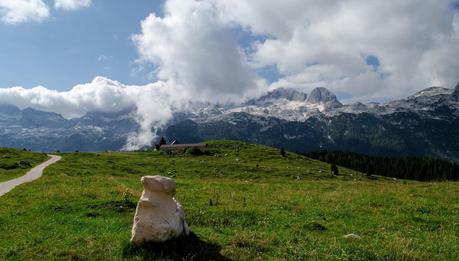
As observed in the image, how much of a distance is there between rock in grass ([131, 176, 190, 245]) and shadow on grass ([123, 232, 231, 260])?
10.1 inches

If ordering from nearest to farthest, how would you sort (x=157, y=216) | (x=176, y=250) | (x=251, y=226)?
(x=176, y=250) → (x=157, y=216) → (x=251, y=226)

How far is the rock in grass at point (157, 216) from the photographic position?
1584 cm

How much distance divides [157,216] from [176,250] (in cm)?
160

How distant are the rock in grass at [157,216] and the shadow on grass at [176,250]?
0.84ft

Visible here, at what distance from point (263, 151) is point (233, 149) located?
12.0m

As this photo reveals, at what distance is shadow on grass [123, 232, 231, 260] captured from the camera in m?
14.9

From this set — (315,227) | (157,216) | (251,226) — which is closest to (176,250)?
(157,216)

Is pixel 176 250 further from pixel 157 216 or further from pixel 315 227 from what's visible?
pixel 315 227

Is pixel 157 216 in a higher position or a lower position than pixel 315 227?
higher

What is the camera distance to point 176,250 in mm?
15562

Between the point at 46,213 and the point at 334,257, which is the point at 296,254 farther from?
the point at 46,213

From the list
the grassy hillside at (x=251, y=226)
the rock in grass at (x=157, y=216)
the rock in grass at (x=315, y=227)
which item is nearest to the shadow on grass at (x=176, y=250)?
the grassy hillside at (x=251, y=226)

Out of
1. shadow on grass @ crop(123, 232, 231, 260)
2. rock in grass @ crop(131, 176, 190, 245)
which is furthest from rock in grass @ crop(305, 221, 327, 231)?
rock in grass @ crop(131, 176, 190, 245)

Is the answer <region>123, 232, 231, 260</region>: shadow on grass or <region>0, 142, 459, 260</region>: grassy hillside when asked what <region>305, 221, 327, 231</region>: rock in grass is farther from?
<region>123, 232, 231, 260</region>: shadow on grass
